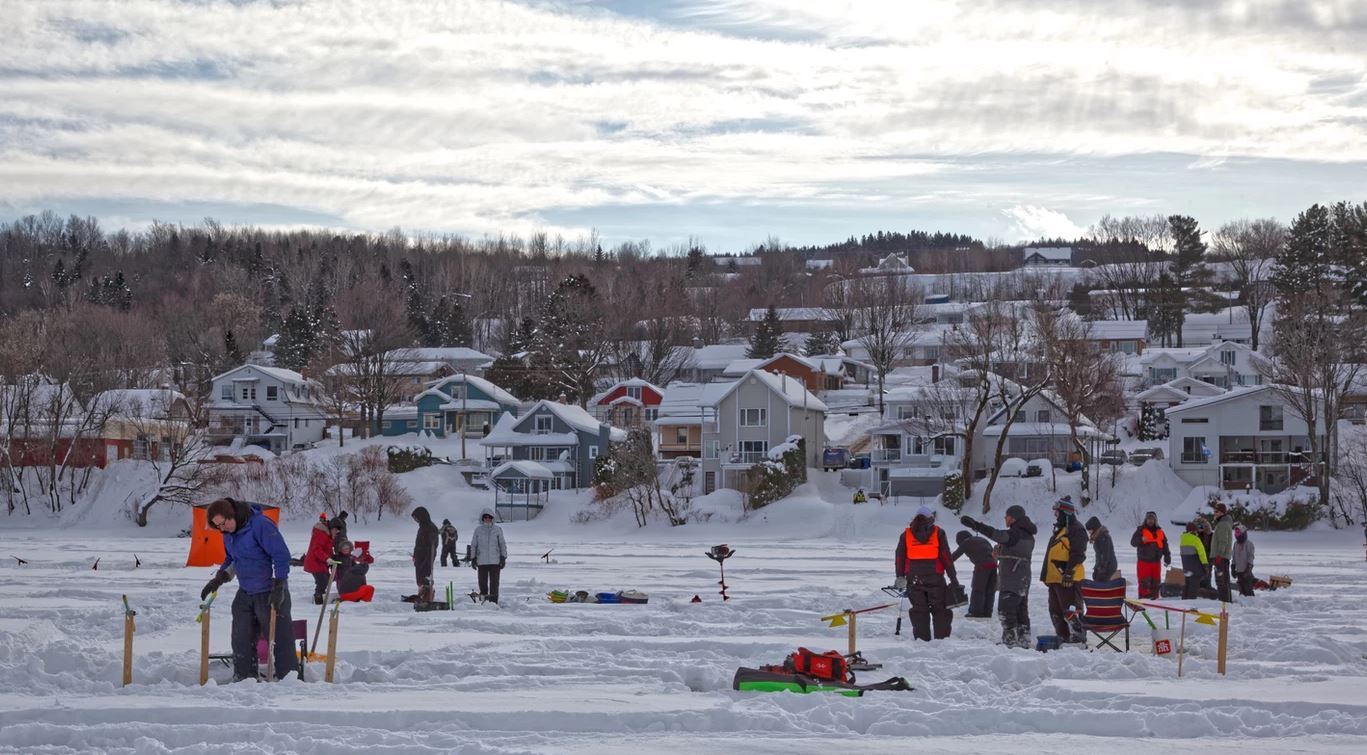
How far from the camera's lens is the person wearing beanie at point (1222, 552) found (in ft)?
60.0

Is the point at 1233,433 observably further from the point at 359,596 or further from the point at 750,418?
the point at 359,596

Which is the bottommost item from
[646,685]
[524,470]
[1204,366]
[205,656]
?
[646,685]

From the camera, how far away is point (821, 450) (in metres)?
60.4

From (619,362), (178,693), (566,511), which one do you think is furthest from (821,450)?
(178,693)

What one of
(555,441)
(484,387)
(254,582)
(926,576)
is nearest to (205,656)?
(254,582)

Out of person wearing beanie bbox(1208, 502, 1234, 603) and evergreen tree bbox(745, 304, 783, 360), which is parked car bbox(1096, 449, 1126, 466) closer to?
person wearing beanie bbox(1208, 502, 1234, 603)

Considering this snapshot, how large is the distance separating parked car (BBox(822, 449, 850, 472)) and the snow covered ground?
3619cm

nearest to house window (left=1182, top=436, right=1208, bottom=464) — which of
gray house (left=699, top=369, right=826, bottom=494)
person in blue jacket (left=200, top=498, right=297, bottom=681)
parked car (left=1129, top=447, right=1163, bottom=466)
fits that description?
parked car (left=1129, top=447, right=1163, bottom=466)

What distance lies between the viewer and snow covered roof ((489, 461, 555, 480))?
5075cm

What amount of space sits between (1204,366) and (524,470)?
4952 centimetres

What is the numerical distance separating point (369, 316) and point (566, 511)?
39.7m

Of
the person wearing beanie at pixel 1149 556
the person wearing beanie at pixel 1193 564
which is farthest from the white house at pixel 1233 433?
the person wearing beanie at pixel 1149 556

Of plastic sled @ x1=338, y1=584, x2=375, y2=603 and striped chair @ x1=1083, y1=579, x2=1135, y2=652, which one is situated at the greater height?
striped chair @ x1=1083, y1=579, x2=1135, y2=652

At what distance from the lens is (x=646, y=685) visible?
10.9 m
